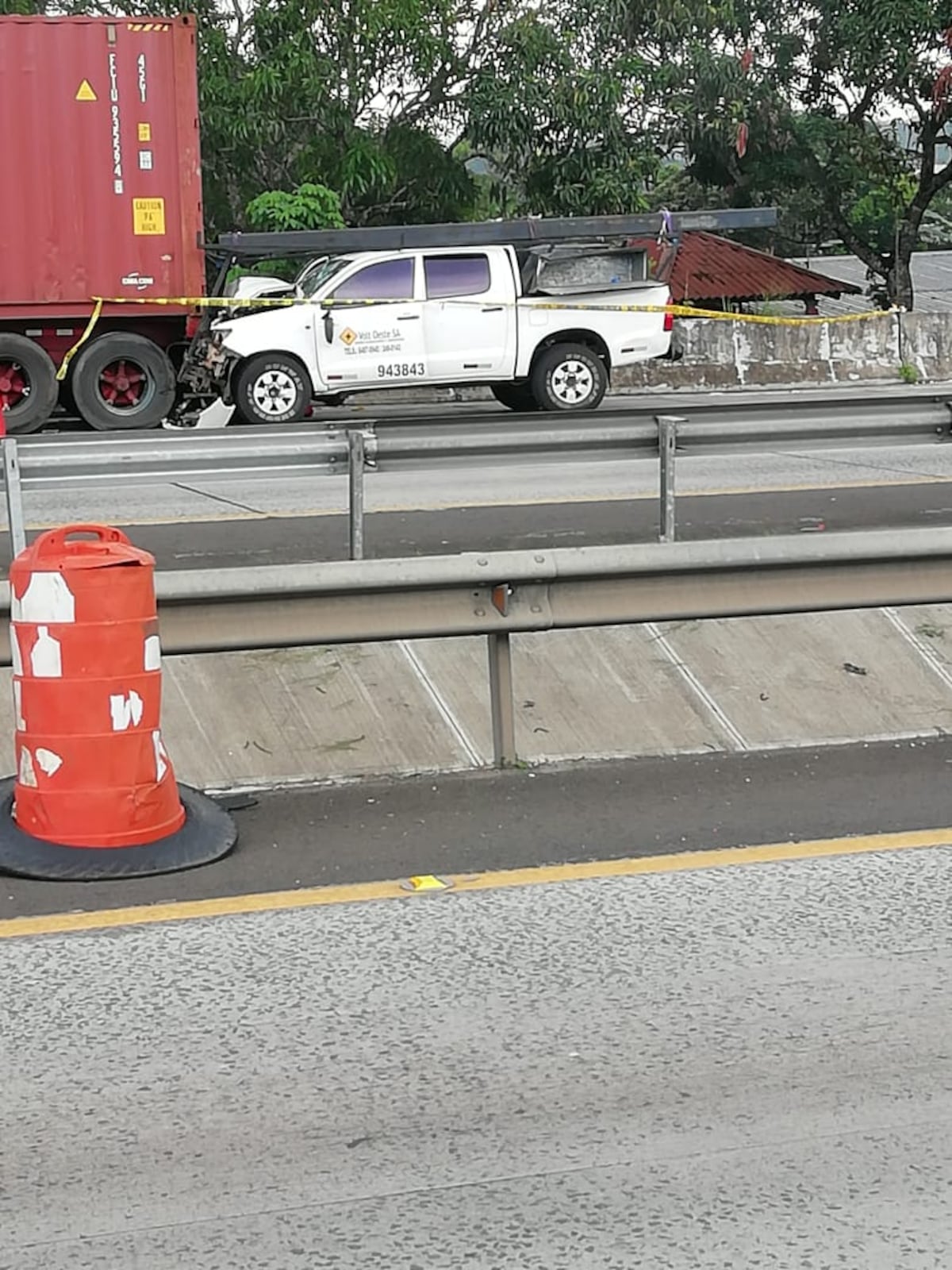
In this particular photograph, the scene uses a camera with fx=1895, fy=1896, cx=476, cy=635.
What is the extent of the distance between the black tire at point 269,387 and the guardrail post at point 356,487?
10839 mm

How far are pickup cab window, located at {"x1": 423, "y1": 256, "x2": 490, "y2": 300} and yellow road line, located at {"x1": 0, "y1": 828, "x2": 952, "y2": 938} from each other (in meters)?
15.6

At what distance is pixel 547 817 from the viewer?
6.37 m

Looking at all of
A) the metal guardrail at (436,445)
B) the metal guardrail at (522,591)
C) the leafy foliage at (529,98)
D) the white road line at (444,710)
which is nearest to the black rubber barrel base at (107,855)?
the metal guardrail at (522,591)

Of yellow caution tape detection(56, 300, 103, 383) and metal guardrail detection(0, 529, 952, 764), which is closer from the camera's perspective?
metal guardrail detection(0, 529, 952, 764)

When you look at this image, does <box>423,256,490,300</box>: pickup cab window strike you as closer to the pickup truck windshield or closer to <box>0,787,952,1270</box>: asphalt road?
the pickup truck windshield

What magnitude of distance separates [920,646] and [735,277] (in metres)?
29.8

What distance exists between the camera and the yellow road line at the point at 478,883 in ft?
17.4

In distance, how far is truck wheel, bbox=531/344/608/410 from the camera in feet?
70.5

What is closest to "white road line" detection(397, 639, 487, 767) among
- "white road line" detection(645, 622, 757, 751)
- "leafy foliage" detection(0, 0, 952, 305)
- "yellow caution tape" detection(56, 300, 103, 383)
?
"white road line" detection(645, 622, 757, 751)

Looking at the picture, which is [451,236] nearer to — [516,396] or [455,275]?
[455,275]

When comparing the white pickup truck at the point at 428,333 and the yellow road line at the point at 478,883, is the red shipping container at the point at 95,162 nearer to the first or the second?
the white pickup truck at the point at 428,333

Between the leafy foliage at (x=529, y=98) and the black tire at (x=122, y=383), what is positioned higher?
the leafy foliage at (x=529, y=98)

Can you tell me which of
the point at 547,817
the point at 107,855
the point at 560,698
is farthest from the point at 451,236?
the point at 107,855

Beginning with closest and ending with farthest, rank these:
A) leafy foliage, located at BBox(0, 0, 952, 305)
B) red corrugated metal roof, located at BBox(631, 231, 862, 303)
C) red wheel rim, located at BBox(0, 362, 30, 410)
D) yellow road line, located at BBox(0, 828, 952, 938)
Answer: yellow road line, located at BBox(0, 828, 952, 938) < red wheel rim, located at BBox(0, 362, 30, 410) < leafy foliage, located at BBox(0, 0, 952, 305) < red corrugated metal roof, located at BBox(631, 231, 862, 303)
